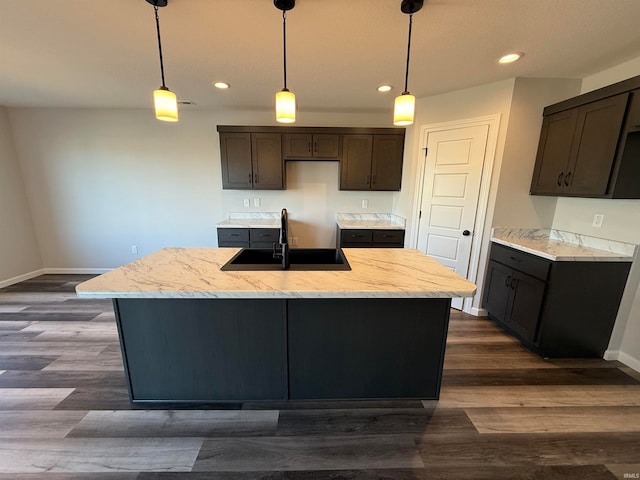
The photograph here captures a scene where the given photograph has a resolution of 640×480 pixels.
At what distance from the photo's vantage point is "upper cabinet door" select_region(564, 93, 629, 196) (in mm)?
1991

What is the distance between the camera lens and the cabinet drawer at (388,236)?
3.64m

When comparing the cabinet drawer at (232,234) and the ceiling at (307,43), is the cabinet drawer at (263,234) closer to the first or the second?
the cabinet drawer at (232,234)

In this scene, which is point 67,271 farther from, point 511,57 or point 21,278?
point 511,57

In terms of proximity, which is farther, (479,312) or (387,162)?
(387,162)

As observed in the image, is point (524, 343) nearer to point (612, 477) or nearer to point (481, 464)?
point (612, 477)

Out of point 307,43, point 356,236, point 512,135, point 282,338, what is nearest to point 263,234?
point 356,236

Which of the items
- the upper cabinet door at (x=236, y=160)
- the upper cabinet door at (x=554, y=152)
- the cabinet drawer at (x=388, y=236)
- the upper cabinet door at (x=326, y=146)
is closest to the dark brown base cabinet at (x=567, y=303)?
the upper cabinet door at (x=554, y=152)

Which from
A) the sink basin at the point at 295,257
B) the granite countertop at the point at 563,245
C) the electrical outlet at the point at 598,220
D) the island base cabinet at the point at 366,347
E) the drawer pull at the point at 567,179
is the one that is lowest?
the island base cabinet at the point at 366,347

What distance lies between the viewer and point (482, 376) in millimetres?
2027

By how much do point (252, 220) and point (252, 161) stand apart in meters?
0.90

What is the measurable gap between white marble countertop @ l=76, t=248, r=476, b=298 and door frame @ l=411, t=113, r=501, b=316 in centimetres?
142

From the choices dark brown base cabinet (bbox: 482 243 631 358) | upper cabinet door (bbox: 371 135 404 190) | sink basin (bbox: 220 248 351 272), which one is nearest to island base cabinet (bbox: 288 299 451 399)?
sink basin (bbox: 220 248 351 272)

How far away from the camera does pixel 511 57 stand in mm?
2098

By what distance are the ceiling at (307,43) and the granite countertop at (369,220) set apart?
1725 mm
